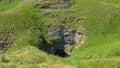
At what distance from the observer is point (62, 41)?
193 feet

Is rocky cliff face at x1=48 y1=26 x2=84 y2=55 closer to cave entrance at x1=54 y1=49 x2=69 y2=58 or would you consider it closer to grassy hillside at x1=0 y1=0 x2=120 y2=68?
cave entrance at x1=54 y1=49 x2=69 y2=58

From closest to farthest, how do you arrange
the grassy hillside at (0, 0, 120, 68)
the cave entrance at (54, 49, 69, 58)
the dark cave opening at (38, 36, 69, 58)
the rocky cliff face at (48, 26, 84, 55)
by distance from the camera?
the grassy hillside at (0, 0, 120, 68) < the dark cave opening at (38, 36, 69, 58) < the rocky cliff face at (48, 26, 84, 55) < the cave entrance at (54, 49, 69, 58)

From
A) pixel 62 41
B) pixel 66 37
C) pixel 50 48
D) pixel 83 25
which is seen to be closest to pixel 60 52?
pixel 62 41

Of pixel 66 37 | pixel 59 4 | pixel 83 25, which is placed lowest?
pixel 66 37

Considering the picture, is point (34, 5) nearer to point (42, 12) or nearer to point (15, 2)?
point (42, 12)

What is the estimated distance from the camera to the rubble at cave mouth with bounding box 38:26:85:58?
189 ft

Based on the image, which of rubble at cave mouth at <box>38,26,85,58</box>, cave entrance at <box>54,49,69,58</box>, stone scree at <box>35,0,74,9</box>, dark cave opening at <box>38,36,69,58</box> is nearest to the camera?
dark cave opening at <box>38,36,69,58</box>

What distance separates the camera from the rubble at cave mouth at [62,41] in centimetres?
5769

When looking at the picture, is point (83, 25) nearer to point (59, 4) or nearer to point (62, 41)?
point (62, 41)

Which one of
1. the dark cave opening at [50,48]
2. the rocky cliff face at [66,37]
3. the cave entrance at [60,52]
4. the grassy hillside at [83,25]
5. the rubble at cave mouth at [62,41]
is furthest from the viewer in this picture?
the cave entrance at [60,52]

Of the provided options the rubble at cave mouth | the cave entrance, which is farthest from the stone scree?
the cave entrance

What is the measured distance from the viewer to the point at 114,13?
61.4 metres

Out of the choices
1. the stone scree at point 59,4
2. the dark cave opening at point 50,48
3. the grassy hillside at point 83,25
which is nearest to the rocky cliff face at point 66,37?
the dark cave opening at point 50,48

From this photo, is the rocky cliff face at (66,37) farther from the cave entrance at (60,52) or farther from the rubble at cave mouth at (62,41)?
the cave entrance at (60,52)
